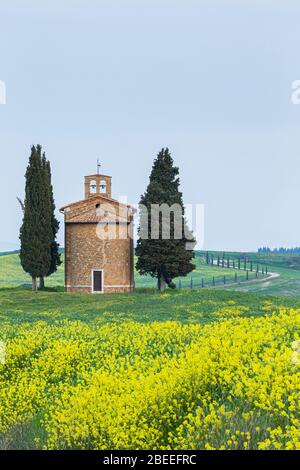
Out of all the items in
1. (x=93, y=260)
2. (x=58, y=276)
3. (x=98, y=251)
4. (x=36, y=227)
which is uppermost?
(x=36, y=227)

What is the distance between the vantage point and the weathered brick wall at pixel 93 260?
165ft

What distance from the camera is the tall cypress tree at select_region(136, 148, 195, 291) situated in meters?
50.2

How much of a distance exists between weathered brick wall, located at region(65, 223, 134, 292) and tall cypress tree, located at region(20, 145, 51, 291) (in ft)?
10.3

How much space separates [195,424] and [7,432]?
4.70m

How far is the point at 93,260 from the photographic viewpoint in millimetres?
50250

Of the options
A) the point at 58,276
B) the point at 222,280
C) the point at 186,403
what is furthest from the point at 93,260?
the point at 186,403

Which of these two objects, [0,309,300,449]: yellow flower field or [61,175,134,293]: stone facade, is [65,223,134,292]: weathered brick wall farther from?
[0,309,300,449]: yellow flower field

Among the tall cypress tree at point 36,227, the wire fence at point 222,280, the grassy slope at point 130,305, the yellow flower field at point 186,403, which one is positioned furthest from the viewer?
the wire fence at point 222,280

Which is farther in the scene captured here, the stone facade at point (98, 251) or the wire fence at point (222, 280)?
the wire fence at point (222, 280)

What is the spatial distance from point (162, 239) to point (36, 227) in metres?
11.3

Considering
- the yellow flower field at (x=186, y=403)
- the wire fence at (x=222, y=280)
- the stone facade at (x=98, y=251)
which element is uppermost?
the stone facade at (x=98, y=251)

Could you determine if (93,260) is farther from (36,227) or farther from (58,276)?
(58,276)

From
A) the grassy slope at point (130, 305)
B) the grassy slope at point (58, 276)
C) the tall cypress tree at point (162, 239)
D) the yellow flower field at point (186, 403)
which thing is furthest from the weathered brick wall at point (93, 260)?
the yellow flower field at point (186, 403)

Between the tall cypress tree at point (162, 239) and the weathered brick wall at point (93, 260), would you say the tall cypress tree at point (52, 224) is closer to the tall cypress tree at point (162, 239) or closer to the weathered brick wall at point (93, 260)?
the weathered brick wall at point (93, 260)
